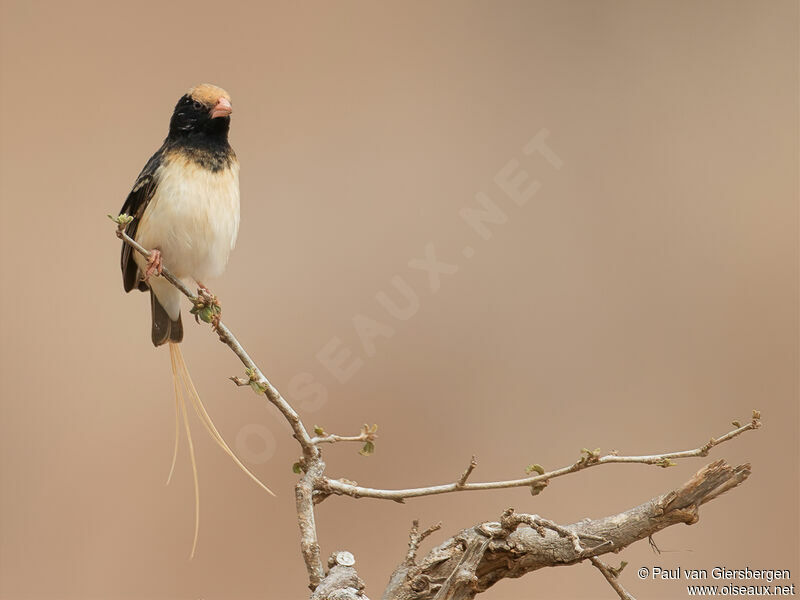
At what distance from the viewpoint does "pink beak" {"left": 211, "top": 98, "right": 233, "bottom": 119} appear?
1.61 meters

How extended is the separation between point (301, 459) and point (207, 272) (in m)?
0.51

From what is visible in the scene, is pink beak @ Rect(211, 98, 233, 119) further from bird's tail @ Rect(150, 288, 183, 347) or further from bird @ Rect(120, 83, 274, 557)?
bird's tail @ Rect(150, 288, 183, 347)

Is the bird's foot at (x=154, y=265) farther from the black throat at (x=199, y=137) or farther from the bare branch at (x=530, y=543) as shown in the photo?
the bare branch at (x=530, y=543)

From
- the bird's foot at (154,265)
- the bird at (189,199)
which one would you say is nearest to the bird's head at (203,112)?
the bird at (189,199)

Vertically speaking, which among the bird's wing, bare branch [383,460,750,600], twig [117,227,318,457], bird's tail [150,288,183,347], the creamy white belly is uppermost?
the bird's wing

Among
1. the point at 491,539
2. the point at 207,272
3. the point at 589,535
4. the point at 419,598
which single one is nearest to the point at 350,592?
the point at 419,598

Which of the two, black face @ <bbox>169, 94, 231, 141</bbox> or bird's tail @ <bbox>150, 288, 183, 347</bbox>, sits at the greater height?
black face @ <bbox>169, 94, 231, 141</bbox>

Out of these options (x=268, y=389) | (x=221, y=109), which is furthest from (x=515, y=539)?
(x=221, y=109)

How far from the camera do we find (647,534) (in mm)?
1196

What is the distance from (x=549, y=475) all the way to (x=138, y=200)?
1.01 metres

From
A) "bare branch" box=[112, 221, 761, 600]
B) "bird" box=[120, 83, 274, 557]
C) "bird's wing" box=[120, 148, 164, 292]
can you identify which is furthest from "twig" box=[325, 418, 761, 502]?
"bird's wing" box=[120, 148, 164, 292]

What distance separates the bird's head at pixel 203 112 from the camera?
1.62 metres

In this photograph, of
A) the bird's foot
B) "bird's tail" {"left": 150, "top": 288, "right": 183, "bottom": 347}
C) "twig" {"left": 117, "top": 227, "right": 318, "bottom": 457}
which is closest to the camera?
"twig" {"left": 117, "top": 227, "right": 318, "bottom": 457}

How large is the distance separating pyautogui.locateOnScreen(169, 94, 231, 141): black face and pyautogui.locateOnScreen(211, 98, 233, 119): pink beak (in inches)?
0.7
